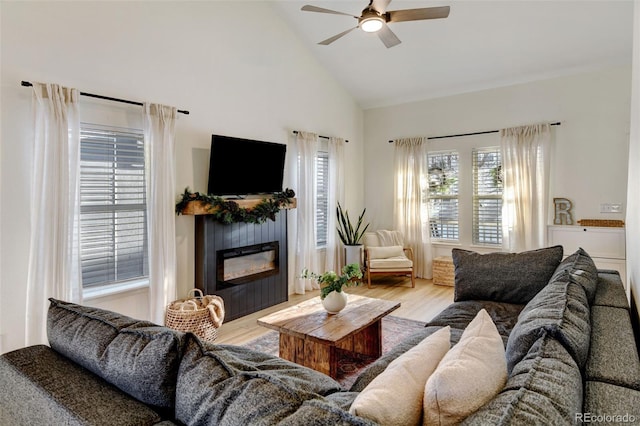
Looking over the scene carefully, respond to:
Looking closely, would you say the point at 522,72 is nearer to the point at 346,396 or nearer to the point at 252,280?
the point at 252,280

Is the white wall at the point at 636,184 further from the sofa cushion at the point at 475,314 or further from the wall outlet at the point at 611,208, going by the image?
the wall outlet at the point at 611,208

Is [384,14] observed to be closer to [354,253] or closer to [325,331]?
[325,331]

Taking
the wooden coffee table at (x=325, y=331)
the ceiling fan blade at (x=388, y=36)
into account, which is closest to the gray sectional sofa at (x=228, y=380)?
the wooden coffee table at (x=325, y=331)

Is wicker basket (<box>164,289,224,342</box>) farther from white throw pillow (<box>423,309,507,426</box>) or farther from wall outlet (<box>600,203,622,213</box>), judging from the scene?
wall outlet (<box>600,203,622,213</box>)

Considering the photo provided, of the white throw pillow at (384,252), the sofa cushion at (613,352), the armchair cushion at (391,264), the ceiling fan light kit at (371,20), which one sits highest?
the ceiling fan light kit at (371,20)

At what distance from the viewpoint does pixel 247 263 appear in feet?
14.2

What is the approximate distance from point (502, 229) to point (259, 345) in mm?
3840

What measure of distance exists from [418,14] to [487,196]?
3.38 meters

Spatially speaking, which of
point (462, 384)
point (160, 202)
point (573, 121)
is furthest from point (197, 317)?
point (573, 121)

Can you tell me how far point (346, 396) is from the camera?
1.28 m

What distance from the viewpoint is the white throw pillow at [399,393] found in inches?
34.1

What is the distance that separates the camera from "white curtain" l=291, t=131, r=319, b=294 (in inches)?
202

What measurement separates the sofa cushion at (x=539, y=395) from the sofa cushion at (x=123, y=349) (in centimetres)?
78

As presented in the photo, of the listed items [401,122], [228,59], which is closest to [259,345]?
[228,59]
